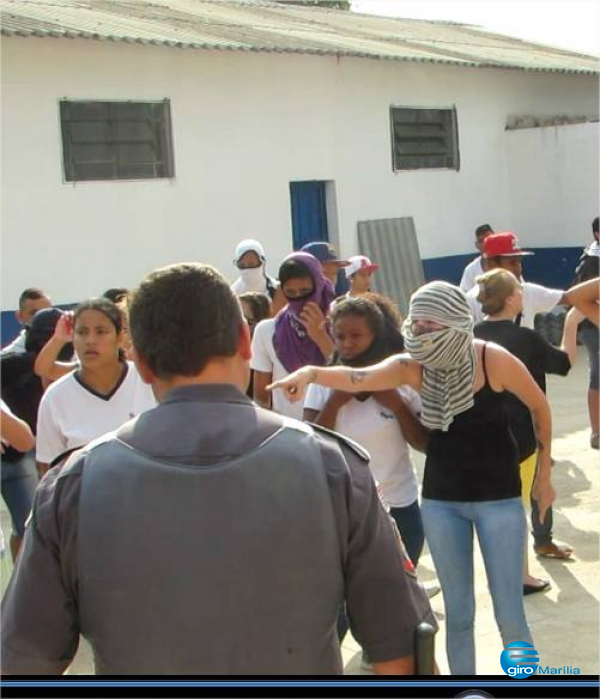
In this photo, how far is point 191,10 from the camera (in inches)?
632

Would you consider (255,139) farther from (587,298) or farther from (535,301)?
(587,298)

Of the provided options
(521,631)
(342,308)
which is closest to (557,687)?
(521,631)

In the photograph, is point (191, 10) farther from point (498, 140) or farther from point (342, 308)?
point (342, 308)

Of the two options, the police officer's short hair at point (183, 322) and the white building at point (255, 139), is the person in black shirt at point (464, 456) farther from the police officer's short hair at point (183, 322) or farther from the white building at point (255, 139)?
the white building at point (255, 139)

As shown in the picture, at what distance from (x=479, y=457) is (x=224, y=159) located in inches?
391

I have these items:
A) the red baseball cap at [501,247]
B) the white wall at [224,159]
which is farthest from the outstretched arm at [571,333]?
the white wall at [224,159]

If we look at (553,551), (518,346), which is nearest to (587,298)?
(518,346)

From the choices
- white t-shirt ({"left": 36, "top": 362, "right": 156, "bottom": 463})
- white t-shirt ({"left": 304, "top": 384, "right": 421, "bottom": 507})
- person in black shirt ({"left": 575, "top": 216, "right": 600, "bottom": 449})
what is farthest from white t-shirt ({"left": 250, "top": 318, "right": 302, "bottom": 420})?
person in black shirt ({"left": 575, "top": 216, "right": 600, "bottom": 449})

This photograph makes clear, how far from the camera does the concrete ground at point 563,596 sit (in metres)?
4.70

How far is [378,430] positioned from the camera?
14.5 ft

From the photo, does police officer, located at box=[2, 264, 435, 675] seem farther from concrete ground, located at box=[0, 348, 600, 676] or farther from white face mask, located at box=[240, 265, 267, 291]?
white face mask, located at box=[240, 265, 267, 291]

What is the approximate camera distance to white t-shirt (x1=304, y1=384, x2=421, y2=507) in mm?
4418

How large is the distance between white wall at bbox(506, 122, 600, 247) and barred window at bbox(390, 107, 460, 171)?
4.74ft

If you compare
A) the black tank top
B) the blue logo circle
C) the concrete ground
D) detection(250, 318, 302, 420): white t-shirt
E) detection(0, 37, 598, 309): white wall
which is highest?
detection(0, 37, 598, 309): white wall
